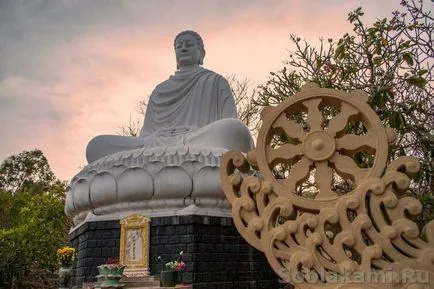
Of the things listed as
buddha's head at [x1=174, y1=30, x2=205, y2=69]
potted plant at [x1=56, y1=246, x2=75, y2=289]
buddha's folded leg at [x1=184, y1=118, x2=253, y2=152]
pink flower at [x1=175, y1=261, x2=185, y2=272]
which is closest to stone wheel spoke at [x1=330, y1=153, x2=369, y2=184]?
pink flower at [x1=175, y1=261, x2=185, y2=272]

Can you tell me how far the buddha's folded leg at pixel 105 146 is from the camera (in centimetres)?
681

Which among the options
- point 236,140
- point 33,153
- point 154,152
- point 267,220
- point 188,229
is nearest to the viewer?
point 267,220

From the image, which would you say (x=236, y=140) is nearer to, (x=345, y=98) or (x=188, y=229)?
(x=188, y=229)

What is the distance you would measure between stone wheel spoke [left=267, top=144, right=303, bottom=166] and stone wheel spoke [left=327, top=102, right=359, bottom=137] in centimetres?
17

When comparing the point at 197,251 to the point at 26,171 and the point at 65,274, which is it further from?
the point at 26,171

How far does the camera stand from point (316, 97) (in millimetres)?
2158

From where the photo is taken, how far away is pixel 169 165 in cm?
568

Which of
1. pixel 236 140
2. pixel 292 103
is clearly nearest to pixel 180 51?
pixel 236 140

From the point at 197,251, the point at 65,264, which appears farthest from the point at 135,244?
the point at 65,264

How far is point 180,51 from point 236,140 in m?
2.64

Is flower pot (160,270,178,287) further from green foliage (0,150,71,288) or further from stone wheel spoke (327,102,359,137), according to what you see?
green foliage (0,150,71,288)

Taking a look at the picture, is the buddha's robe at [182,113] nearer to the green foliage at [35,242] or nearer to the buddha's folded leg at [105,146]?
the buddha's folded leg at [105,146]

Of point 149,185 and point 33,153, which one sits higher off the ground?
point 33,153

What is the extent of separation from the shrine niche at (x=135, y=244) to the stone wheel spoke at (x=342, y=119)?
3778mm
